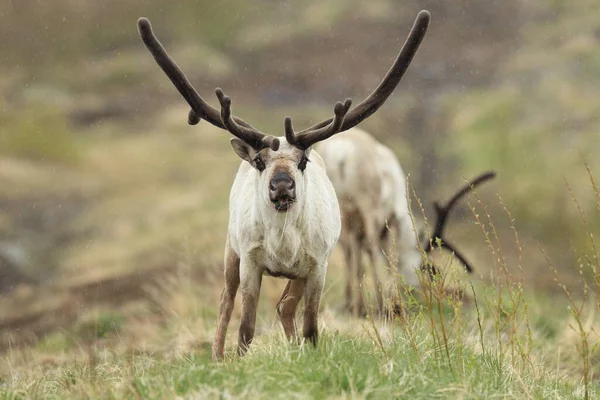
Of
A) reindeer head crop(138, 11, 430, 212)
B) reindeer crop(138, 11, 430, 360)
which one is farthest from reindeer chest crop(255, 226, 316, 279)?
reindeer head crop(138, 11, 430, 212)

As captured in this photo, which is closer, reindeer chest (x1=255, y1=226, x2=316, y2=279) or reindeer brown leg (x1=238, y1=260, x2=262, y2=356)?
reindeer chest (x1=255, y1=226, x2=316, y2=279)

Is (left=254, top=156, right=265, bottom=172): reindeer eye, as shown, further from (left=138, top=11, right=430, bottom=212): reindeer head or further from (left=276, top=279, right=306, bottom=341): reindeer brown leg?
(left=276, top=279, right=306, bottom=341): reindeer brown leg

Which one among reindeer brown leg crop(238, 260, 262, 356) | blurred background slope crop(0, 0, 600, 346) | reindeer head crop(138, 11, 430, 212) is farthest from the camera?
blurred background slope crop(0, 0, 600, 346)

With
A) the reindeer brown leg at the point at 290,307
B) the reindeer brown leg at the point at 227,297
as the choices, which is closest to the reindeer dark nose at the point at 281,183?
the reindeer brown leg at the point at 290,307

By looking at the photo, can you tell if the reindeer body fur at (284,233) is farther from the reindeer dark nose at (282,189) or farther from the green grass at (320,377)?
the green grass at (320,377)

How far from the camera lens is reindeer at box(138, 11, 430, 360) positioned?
18.9 ft

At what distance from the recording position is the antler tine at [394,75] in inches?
245

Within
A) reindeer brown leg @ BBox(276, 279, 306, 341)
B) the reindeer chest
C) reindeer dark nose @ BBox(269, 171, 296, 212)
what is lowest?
reindeer brown leg @ BBox(276, 279, 306, 341)

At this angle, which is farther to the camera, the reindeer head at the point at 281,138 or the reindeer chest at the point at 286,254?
the reindeer chest at the point at 286,254

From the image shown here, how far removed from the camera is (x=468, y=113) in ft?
91.0

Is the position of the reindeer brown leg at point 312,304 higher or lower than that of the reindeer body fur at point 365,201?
lower

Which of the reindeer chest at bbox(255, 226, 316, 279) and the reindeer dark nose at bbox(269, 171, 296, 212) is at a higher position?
the reindeer dark nose at bbox(269, 171, 296, 212)

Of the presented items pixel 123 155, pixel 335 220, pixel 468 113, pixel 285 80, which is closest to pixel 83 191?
pixel 123 155

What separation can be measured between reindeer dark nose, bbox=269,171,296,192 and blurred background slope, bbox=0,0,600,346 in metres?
8.80
